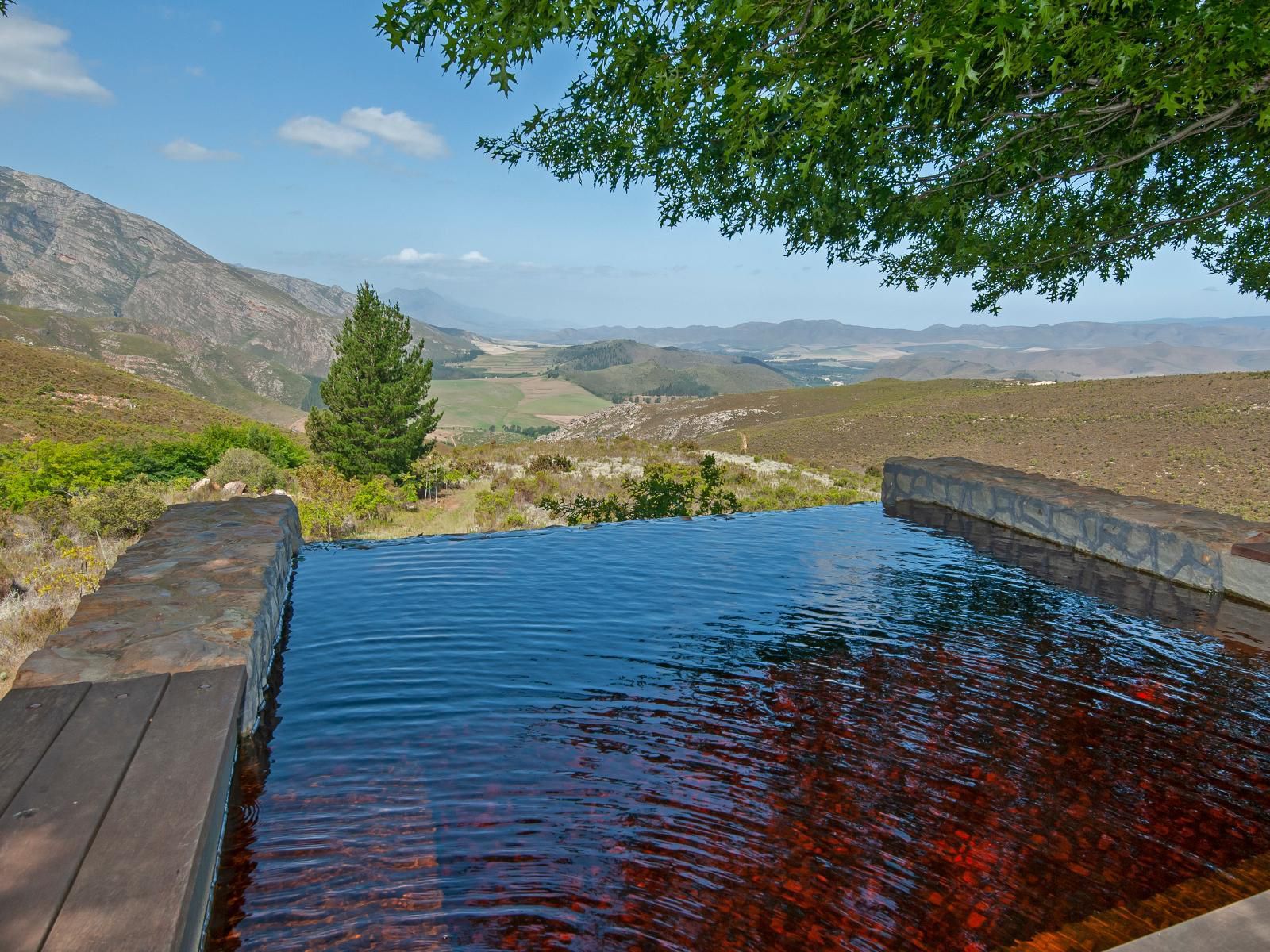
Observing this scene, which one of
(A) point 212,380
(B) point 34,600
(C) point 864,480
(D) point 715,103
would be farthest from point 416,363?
(A) point 212,380

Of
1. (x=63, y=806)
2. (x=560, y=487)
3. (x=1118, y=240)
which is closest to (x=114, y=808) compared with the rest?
Answer: (x=63, y=806)

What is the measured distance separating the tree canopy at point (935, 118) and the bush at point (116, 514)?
7.57 m

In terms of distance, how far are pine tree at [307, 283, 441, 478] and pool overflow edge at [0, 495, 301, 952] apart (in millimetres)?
17857

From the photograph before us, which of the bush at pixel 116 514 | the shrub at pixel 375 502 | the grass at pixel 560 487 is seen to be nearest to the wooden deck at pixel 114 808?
the grass at pixel 560 487

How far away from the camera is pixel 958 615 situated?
6219mm

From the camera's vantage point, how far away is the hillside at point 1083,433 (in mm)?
34719

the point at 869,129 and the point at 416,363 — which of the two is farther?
the point at 416,363

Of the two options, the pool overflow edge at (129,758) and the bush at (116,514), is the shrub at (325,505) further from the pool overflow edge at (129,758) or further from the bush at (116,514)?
the pool overflow edge at (129,758)

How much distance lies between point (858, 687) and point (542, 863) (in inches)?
98.8

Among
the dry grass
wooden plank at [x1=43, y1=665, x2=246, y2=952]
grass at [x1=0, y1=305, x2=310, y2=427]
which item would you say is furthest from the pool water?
grass at [x1=0, y1=305, x2=310, y2=427]

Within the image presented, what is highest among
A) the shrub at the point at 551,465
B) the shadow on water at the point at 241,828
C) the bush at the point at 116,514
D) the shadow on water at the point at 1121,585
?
the shadow on water at the point at 1121,585

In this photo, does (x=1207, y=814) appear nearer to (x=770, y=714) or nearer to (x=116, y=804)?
(x=770, y=714)

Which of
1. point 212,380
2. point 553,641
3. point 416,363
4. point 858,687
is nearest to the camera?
point 858,687

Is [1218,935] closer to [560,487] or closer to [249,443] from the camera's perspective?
[560,487]
